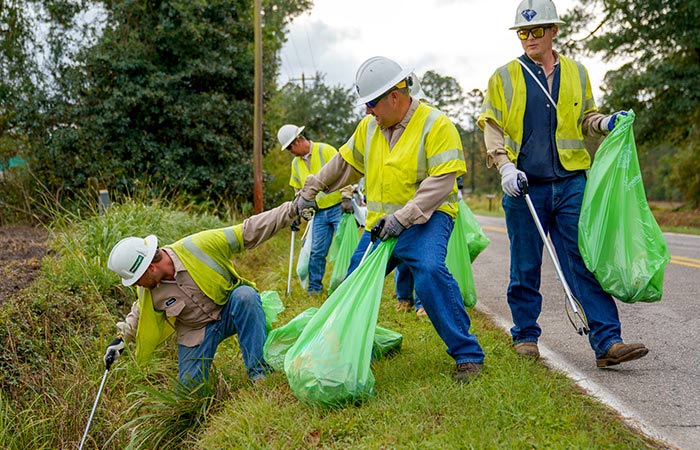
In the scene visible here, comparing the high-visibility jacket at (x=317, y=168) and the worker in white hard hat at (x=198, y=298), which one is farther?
the high-visibility jacket at (x=317, y=168)

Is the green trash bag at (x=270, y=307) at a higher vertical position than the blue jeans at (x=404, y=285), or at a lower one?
higher

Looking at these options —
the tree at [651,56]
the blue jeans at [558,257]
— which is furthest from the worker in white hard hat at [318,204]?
the tree at [651,56]

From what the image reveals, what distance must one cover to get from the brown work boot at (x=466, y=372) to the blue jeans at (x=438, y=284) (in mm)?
24

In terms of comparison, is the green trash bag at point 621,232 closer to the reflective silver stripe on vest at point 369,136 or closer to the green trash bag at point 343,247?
the reflective silver stripe on vest at point 369,136

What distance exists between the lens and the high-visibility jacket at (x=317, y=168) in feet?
22.4

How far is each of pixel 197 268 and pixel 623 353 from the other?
2.59 m

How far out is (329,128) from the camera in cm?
3175

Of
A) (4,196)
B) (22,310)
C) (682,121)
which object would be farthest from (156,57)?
(682,121)

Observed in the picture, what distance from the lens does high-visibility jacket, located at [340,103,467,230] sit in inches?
142

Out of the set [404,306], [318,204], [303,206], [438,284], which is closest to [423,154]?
[438,284]

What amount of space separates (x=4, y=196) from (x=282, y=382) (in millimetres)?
9906

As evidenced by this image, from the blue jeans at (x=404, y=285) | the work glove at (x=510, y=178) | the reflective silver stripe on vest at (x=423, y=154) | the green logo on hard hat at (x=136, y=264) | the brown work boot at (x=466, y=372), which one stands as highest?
the reflective silver stripe on vest at (x=423, y=154)

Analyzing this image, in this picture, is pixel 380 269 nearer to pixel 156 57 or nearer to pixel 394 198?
pixel 394 198

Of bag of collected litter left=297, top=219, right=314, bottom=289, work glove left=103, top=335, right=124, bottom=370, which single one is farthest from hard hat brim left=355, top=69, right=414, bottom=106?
bag of collected litter left=297, top=219, right=314, bottom=289
